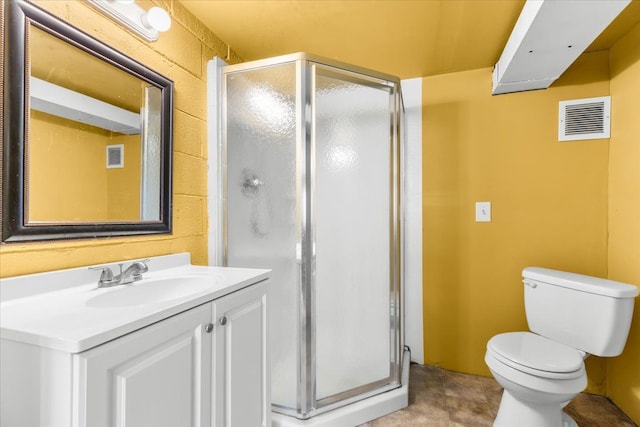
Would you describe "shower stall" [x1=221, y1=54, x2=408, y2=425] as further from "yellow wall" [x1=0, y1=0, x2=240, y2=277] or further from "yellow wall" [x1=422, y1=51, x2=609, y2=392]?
"yellow wall" [x1=422, y1=51, x2=609, y2=392]

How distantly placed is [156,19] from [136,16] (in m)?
0.07

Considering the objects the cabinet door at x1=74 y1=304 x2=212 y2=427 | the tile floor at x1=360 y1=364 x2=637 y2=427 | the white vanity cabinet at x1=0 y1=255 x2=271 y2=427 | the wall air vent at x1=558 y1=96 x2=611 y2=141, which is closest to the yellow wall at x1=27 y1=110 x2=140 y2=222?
the white vanity cabinet at x1=0 y1=255 x2=271 y2=427

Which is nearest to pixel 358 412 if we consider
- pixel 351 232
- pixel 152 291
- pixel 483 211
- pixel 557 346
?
pixel 351 232

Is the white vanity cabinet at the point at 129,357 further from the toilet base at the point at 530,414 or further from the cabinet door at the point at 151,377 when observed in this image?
the toilet base at the point at 530,414

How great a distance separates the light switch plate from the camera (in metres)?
2.09

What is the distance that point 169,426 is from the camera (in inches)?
33.3

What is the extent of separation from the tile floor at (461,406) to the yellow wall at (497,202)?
135 millimetres

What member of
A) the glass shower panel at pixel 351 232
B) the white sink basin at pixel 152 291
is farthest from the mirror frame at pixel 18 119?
the glass shower panel at pixel 351 232

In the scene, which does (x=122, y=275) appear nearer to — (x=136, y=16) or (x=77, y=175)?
(x=77, y=175)

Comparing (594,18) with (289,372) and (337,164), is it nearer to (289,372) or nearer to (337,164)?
(337,164)

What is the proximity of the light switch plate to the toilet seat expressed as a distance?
2.45 ft

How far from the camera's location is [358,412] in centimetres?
160

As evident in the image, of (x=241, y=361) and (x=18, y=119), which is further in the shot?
(x=241, y=361)

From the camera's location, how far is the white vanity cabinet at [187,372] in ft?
2.23
